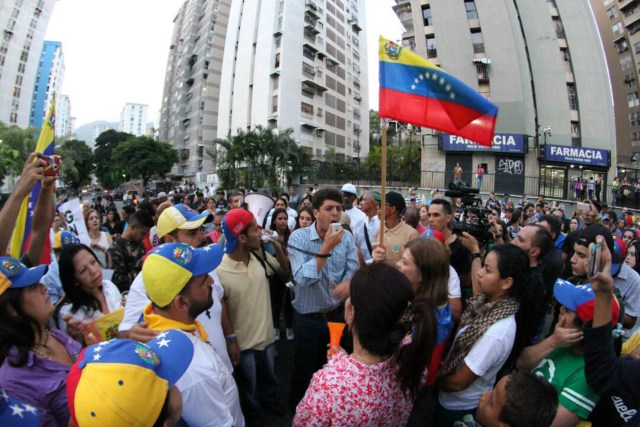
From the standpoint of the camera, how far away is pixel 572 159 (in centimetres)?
2442

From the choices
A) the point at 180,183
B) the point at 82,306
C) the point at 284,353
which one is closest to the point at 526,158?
the point at 284,353

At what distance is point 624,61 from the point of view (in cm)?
4769

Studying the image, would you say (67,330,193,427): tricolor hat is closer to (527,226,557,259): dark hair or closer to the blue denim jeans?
the blue denim jeans


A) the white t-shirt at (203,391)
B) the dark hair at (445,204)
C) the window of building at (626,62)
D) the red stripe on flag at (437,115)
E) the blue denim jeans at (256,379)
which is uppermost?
the window of building at (626,62)

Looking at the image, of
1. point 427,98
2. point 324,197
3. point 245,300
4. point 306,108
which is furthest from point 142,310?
point 306,108

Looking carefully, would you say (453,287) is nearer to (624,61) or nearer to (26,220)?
(26,220)

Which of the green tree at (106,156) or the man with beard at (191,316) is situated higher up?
the green tree at (106,156)

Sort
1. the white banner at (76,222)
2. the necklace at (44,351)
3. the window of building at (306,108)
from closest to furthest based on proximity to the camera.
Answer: the necklace at (44,351), the white banner at (76,222), the window of building at (306,108)

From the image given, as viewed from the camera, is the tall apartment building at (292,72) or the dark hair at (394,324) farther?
the tall apartment building at (292,72)

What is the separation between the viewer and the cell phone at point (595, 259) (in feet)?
5.35

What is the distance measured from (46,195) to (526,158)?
27850 millimetres

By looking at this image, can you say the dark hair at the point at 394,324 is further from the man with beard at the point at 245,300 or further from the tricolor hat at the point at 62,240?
the tricolor hat at the point at 62,240

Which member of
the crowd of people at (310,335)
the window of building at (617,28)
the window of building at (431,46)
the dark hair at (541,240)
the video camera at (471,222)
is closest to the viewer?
the crowd of people at (310,335)

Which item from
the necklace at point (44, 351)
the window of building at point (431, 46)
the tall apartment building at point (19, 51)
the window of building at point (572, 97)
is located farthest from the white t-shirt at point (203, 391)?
the tall apartment building at point (19, 51)
